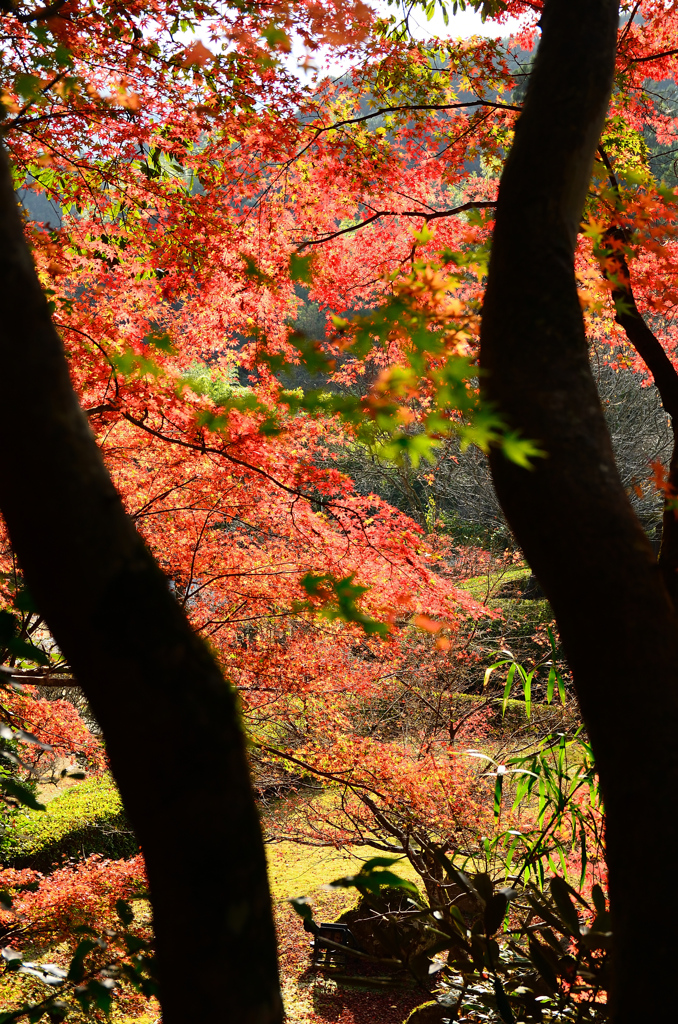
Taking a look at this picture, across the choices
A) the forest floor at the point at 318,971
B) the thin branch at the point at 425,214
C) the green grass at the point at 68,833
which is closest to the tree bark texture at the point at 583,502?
the thin branch at the point at 425,214

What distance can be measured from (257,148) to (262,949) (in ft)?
13.9

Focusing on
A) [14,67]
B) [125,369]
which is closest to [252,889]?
[125,369]

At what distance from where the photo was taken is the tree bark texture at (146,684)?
83cm

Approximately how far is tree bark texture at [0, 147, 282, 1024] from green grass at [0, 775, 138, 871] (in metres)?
7.48

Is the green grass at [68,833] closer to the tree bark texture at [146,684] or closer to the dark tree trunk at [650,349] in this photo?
the dark tree trunk at [650,349]

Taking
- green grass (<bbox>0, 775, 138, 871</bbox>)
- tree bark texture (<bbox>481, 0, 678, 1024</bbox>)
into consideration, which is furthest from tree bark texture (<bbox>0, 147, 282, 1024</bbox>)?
green grass (<bbox>0, 775, 138, 871</bbox>)

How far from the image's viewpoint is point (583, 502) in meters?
1.31

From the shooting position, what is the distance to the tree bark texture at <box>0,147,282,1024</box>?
0.83 m

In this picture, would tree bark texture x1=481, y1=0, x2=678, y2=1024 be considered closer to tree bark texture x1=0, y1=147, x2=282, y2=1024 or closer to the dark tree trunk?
the dark tree trunk

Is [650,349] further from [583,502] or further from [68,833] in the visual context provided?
[68,833]

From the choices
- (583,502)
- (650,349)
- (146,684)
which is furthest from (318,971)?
(146,684)

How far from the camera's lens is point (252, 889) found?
33.3 inches

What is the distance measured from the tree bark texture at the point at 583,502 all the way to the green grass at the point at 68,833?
7.36m

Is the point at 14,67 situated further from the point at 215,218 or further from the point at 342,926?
the point at 342,926
